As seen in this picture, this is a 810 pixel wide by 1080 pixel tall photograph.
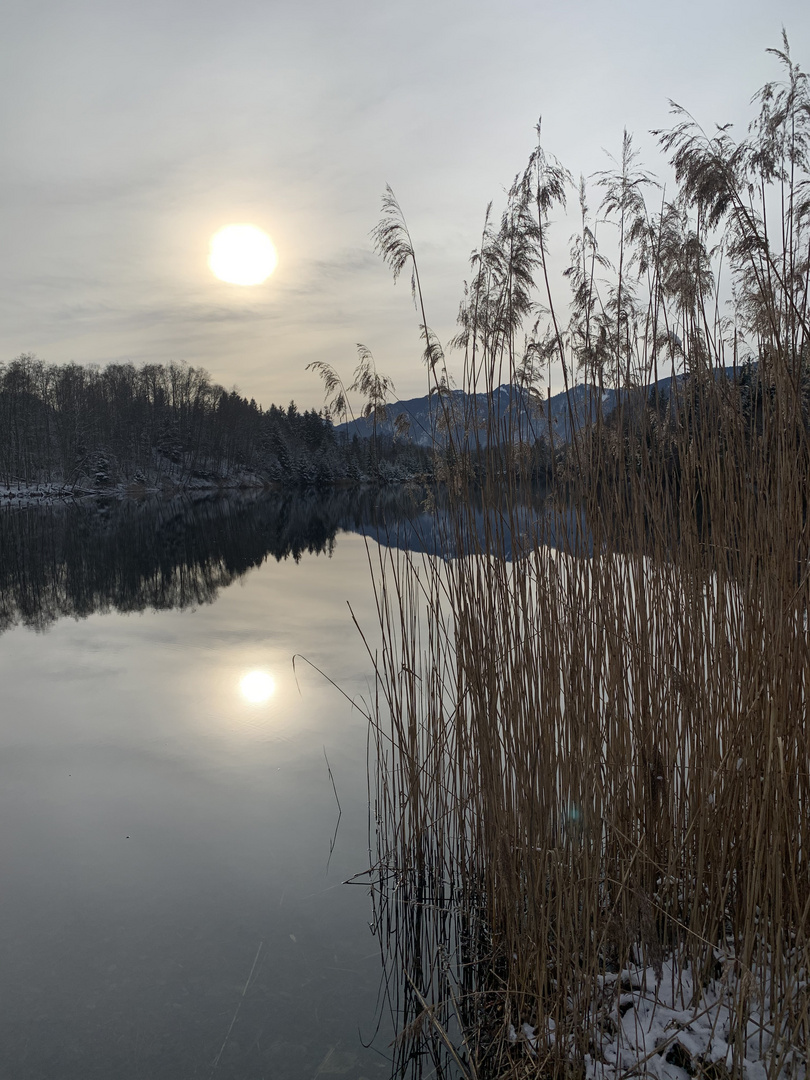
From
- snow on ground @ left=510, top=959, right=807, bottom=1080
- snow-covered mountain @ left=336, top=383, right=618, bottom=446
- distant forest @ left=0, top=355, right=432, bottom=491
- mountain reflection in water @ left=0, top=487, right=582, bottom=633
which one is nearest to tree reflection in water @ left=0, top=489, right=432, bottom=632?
mountain reflection in water @ left=0, top=487, right=582, bottom=633

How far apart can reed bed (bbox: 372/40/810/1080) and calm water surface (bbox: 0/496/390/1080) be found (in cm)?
41

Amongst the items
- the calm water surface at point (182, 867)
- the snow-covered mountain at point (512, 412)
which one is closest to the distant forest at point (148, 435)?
the calm water surface at point (182, 867)

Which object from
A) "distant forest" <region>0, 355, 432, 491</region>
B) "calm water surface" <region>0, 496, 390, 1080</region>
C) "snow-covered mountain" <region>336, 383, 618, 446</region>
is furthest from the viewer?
"distant forest" <region>0, 355, 432, 491</region>

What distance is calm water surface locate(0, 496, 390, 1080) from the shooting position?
2158 mm

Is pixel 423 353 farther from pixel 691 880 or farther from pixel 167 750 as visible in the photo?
pixel 167 750

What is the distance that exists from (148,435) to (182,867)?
46.7 metres

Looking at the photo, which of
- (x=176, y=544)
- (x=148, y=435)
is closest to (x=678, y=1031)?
(x=176, y=544)

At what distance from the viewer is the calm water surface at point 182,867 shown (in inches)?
85.0

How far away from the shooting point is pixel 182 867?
3.21 m

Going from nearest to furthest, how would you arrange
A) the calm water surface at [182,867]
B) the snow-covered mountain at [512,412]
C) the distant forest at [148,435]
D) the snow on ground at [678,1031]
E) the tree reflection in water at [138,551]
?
1. the snow on ground at [678,1031]
2. the snow-covered mountain at [512,412]
3. the calm water surface at [182,867]
4. the tree reflection in water at [138,551]
5. the distant forest at [148,435]

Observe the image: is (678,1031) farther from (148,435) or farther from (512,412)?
(148,435)

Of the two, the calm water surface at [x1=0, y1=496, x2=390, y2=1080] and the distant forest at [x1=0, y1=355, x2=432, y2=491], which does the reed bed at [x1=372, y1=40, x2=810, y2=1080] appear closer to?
the calm water surface at [x1=0, y1=496, x2=390, y2=1080]

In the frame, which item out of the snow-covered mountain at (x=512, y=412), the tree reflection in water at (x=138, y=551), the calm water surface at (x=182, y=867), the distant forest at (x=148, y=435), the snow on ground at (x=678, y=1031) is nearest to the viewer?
the snow on ground at (x=678, y=1031)

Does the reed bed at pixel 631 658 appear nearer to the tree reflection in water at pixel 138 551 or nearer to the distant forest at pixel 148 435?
the tree reflection in water at pixel 138 551
